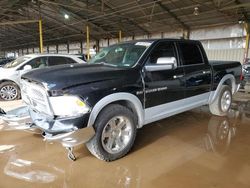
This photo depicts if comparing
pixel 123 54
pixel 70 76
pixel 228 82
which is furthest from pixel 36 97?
pixel 228 82

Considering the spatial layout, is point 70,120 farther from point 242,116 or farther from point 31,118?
point 242,116

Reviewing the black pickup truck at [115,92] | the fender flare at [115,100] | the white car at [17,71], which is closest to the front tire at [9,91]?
the white car at [17,71]

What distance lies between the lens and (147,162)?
10.1ft

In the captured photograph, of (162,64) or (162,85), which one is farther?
(162,85)

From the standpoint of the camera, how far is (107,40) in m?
22.3

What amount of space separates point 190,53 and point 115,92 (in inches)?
84.1

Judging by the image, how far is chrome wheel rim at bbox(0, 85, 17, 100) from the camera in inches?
286

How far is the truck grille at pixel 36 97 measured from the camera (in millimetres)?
2688

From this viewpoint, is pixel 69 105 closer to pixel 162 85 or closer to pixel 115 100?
pixel 115 100

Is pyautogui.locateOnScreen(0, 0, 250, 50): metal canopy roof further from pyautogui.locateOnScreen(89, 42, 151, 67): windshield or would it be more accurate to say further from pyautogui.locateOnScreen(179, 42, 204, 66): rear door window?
pyautogui.locateOnScreen(89, 42, 151, 67): windshield

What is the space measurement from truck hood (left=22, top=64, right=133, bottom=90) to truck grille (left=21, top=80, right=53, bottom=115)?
0.35 feet

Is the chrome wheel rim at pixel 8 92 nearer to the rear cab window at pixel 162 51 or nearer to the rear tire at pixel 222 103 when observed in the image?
the rear cab window at pixel 162 51

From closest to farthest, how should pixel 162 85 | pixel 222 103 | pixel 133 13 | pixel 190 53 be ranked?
pixel 162 85 → pixel 190 53 → pixel 222 103 → pixel 133 13

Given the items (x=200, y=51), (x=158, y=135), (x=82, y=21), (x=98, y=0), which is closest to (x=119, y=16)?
(x=98, y=0)
